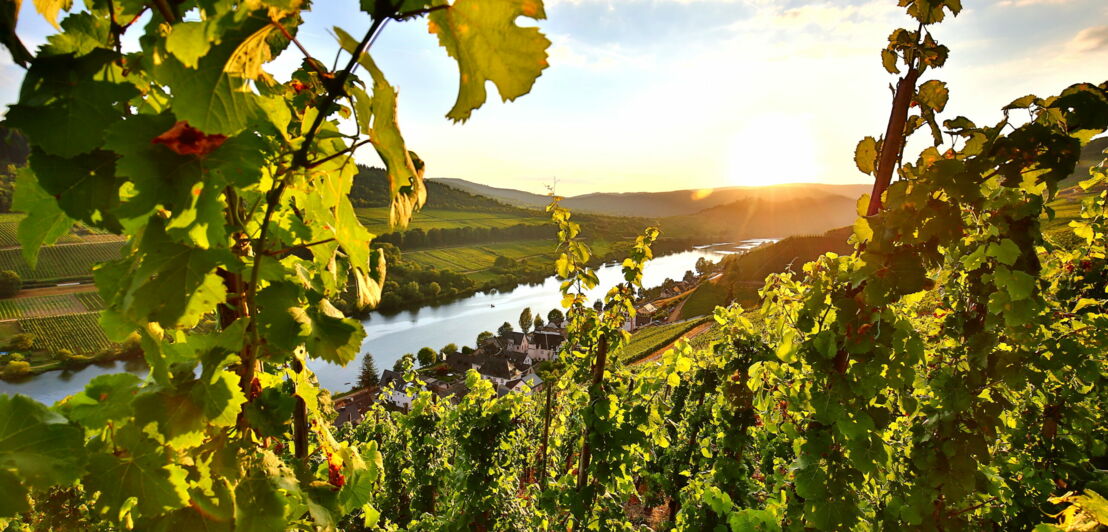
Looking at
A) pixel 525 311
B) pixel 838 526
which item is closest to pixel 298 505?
pixel 838 526

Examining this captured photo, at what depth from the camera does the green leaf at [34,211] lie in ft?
2.83

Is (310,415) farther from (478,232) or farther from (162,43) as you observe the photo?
(478,232)

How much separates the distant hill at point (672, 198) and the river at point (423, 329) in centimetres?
6978

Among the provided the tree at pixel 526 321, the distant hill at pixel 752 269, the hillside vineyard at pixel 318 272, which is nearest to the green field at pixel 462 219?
the tree at pixel 526 321

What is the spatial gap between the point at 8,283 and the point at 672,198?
161900 mm

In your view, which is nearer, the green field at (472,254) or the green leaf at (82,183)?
the green leaf at (82,183)

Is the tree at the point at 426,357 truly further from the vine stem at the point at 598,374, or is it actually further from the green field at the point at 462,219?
the green field at the point at 462,219

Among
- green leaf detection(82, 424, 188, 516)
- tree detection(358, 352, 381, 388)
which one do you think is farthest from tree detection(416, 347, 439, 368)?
green leaf detection(82, 424, 188, 516)

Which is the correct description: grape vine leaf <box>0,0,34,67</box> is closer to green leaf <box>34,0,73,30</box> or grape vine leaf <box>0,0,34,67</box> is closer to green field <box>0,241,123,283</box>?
green leaf <box>34,0,73,30</box>

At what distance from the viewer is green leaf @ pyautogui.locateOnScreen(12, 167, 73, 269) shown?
863 millimetres

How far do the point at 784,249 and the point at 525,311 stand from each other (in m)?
40.1

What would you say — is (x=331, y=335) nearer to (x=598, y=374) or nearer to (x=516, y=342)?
(x=598, y=374)

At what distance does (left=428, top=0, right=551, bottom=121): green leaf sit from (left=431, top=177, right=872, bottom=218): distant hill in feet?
512

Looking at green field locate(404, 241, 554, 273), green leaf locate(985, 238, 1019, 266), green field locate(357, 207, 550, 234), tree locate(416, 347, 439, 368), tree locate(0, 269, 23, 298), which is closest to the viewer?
green leaf locate(985, 238, 1019, 266)
